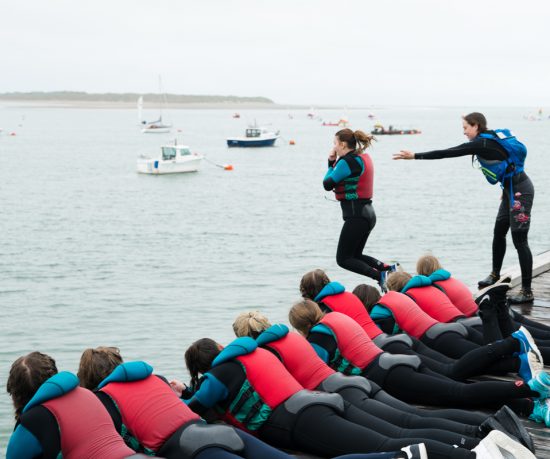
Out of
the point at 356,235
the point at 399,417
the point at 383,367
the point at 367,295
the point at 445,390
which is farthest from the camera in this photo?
the point at 356,235

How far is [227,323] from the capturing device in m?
21.7

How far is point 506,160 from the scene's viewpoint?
905cm

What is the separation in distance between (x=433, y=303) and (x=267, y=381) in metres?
2.99

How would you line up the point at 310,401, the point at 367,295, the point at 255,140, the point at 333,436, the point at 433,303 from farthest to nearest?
the point at 255,140
the point at 433,303
the point at 367,295
the point at 310,401
the point at 333,436

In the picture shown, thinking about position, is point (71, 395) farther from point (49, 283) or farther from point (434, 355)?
point (49, 283)

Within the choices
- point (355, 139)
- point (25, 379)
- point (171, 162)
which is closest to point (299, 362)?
point (25, 379)

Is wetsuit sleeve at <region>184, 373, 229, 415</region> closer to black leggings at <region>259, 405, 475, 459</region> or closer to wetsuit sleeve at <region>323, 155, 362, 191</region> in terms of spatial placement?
black leggings at <region>259, 405, 475, 459</region>

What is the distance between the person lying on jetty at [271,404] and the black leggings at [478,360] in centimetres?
160

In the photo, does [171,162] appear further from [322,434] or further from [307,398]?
[322,434]

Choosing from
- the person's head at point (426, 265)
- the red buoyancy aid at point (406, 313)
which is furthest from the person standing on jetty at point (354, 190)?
the red buoyancy aid at point (406, 313)

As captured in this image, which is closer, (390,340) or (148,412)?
(148,412)

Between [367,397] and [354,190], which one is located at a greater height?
[354,190]

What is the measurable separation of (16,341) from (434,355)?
50.9ft

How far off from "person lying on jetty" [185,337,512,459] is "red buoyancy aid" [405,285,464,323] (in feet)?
8.45
